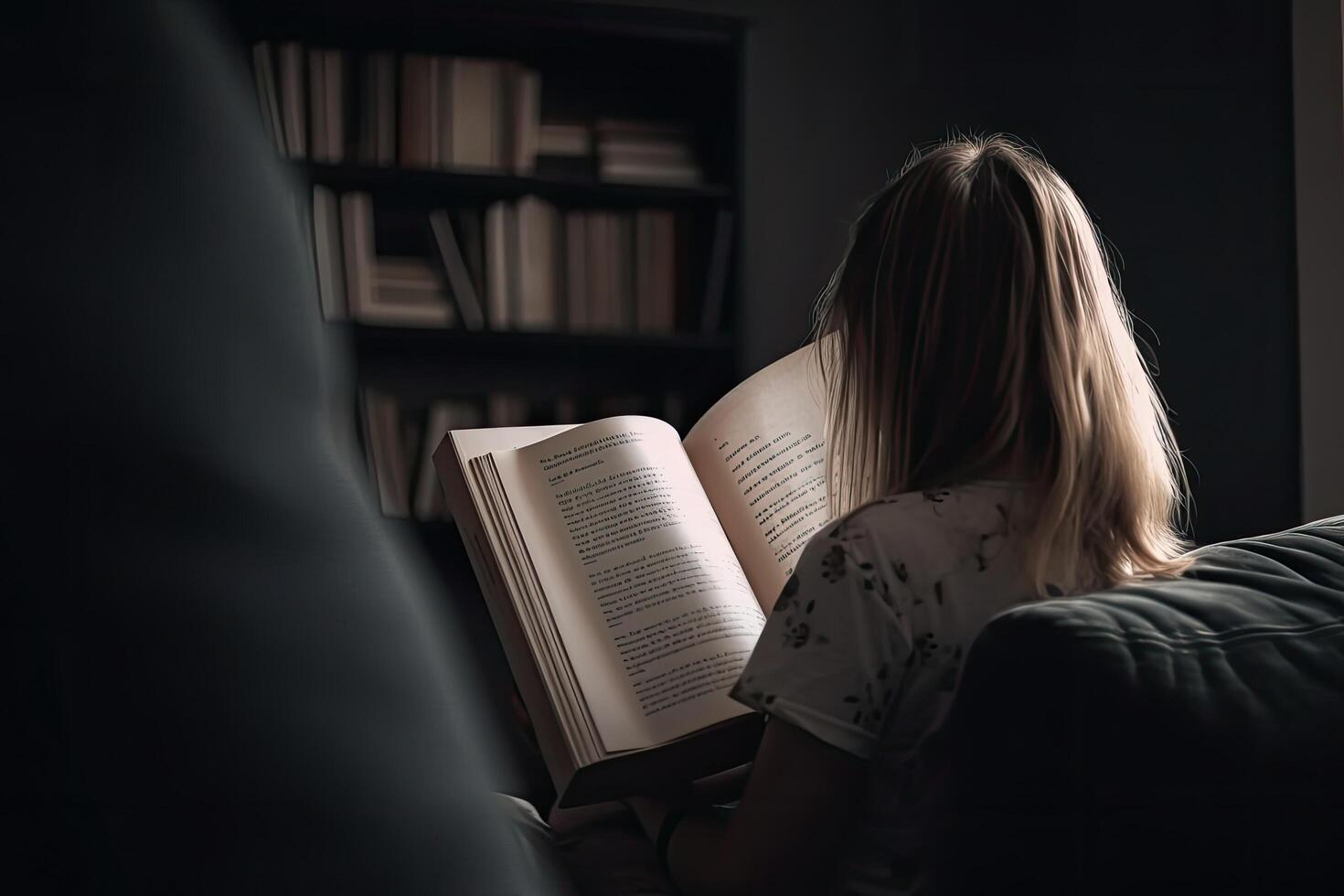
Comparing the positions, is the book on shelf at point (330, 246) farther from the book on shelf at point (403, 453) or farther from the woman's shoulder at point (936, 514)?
the woman's shoulder at point (936, 514)

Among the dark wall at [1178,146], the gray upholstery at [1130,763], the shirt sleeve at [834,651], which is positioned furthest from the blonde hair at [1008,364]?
the dark wall at [1178,146]

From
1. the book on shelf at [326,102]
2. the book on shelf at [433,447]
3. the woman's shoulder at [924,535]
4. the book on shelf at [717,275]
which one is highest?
the book on shelf at [326,102]

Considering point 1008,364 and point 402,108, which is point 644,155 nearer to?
point 402,108

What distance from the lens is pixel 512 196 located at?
8.37ft

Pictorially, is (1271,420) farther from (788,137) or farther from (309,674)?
(309,674)

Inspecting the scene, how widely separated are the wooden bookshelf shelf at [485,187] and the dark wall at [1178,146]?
678 millimetres

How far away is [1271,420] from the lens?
3.03 metres

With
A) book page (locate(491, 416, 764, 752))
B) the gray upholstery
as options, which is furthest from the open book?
the gray upholstery

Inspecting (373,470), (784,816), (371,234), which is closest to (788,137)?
(371,234)

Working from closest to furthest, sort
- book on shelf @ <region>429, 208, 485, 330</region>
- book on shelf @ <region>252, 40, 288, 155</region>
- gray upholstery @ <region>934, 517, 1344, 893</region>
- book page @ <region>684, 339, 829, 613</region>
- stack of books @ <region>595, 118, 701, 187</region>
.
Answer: gray upholstery @ <region>934, 517, 1344, 893</region>
book page @ <region>684, 339, 829, 613</region>
book on shelf @ <region>252, 40, 288, 155</region>
book on shelf @ <region>429, 208, 485, 330</region>
stack of books @ <region>595, 118, 701, 187</region>

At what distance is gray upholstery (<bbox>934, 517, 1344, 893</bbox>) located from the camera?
1.38 ft

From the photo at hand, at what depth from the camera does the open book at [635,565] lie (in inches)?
27.7

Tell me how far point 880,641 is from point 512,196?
2.08 meters

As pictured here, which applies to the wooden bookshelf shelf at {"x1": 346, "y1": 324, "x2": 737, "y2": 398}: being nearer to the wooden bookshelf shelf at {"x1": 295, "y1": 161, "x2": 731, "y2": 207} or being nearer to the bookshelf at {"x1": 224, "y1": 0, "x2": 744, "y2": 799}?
the bookshelf at {"x1": 224, "y1": 0, "x2": 744, "y2": 799}
